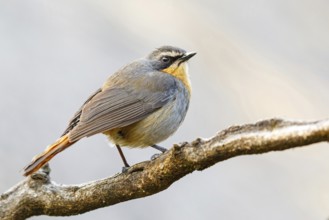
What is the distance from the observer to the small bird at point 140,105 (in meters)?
5.04

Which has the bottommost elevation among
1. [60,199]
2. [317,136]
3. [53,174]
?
[317,136]

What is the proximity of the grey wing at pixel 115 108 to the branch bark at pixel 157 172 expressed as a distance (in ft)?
1.38

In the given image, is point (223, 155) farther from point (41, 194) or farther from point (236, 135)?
point (41, 194)

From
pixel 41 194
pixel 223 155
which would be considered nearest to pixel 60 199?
pixel 41 194

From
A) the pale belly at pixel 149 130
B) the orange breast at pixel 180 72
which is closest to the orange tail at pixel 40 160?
the pale belly at pixel 149 130

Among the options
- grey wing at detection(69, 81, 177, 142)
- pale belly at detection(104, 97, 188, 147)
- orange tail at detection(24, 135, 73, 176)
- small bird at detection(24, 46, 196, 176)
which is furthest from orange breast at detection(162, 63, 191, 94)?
orange tail at detection(24, 135, 73, 176)

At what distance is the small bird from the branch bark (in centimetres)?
36

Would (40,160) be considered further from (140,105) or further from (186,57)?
(186,57)

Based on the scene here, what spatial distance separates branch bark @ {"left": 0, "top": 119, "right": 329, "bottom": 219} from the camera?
3.25 m

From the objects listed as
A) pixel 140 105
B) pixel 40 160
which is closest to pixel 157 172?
pixel 40 160

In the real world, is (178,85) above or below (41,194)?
above

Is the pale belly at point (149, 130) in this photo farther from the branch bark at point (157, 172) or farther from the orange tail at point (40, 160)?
the branch bark at point (157, 172)

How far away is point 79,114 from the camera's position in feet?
17.4

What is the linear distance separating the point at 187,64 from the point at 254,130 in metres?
2.62
